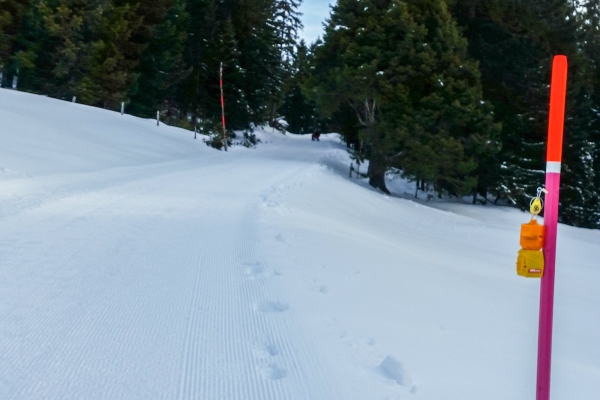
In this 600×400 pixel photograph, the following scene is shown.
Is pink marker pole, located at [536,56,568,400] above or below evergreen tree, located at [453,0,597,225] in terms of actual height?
below

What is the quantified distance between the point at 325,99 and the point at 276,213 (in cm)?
1522

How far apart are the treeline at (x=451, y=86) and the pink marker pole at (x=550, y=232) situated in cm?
1968

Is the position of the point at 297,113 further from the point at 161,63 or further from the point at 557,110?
the point at 557,110

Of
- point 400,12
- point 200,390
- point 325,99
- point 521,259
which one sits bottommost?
point 200,390

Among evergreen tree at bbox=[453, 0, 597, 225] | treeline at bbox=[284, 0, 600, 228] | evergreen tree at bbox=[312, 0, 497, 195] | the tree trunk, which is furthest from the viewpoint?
evergreen tree at bbox=[453, 0, 597, 225]

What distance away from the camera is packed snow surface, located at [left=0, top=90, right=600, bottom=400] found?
3756 mm

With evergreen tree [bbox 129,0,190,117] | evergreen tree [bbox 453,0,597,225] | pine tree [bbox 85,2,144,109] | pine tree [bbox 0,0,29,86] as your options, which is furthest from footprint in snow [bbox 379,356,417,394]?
evergreen tree [bbox 129,0,190,117]

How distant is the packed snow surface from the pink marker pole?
2.14ft

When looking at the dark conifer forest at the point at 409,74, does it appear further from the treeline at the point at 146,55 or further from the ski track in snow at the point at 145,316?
the ski track in snow at the point at 145,316

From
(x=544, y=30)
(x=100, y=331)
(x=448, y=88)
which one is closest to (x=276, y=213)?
(x=100, y=331)

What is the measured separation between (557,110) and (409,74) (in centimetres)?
2073

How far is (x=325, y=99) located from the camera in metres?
Result: 25.3

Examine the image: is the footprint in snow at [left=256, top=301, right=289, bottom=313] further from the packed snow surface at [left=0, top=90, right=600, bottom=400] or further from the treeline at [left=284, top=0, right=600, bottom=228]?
the treeline at [left=284, top=0, right=600, bottom=228]

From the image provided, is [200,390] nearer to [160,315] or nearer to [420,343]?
[160,315]
